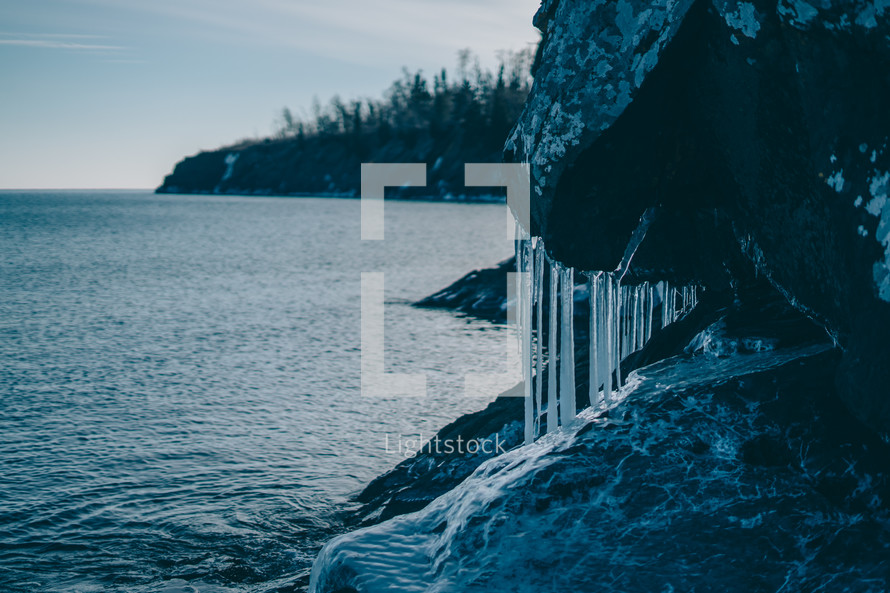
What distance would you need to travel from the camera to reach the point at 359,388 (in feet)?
68.1

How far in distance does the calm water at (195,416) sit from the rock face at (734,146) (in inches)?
250

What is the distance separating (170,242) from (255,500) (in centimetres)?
6386

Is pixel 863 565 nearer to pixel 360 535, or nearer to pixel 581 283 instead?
pixel 360 535

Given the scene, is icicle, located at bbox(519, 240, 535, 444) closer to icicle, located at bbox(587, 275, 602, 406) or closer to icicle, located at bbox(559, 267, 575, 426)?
icicle, located at bbox(559, 267, 575, 426)

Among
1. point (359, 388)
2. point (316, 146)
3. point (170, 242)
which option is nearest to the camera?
point (359, 388)

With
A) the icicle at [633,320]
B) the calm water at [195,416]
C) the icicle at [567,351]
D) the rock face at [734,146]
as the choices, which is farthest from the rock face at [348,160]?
the rock face at [734,146]

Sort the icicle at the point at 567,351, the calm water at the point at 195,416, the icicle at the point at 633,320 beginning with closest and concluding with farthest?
the icicle at the point at 567,351 → the calm water at the point at 195,416 → the icicle at the point at 633,320


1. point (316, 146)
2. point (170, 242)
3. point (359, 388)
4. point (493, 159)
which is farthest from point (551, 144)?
point (316, 146)

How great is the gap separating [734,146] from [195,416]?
48.2ft

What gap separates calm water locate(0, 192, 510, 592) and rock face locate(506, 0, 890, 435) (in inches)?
250

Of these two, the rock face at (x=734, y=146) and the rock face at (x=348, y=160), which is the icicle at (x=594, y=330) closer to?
the rock face at (x=734, y=146)

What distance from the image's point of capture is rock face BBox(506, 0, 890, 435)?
558 centimetres

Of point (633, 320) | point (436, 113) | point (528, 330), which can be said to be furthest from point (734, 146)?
point (436, 113)

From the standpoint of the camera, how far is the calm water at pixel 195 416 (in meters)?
11.3
